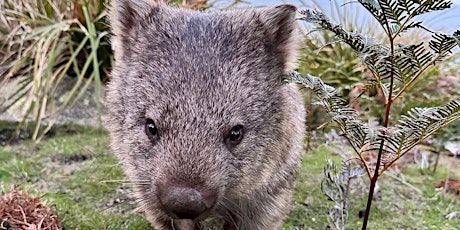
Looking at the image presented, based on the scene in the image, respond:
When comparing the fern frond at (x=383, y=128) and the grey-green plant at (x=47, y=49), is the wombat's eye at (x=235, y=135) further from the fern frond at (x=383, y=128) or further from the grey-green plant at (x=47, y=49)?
the grey-green plant at (x=47, y=49)

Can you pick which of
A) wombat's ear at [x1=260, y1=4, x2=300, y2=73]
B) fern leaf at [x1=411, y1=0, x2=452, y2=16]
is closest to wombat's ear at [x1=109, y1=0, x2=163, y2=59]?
wombat's ear at [x1=260, y1=4, x2=300, y2=73]

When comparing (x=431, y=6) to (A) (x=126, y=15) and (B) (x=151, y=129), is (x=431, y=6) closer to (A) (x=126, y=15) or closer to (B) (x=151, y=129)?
(B) (x=151, y=129)

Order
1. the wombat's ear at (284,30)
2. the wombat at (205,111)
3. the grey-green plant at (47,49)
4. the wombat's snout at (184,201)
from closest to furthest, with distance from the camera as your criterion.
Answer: the wombat's snout at (184,201)
the wombat at (205,111)
the wombat's ear at (284,30)
the grey-green plant at (47,49)

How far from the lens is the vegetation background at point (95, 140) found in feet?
13.4

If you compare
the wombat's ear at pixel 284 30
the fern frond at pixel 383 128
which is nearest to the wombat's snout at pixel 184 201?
the fern frond at pixel 383 128

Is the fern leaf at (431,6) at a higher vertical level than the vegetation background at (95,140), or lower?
higher

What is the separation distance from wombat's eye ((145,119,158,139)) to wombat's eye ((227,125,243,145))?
0.32 meters

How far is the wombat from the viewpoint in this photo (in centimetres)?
245

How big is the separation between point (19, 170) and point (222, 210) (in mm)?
2236

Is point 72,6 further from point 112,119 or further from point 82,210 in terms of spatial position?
point 112,119

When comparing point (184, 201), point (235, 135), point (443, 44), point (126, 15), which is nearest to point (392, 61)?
point (443, 44)

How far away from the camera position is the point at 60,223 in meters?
3.37

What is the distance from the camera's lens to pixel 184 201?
7.43 ft

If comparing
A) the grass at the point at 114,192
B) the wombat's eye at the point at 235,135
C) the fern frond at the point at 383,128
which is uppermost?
the fern frond at the point at 383,128
